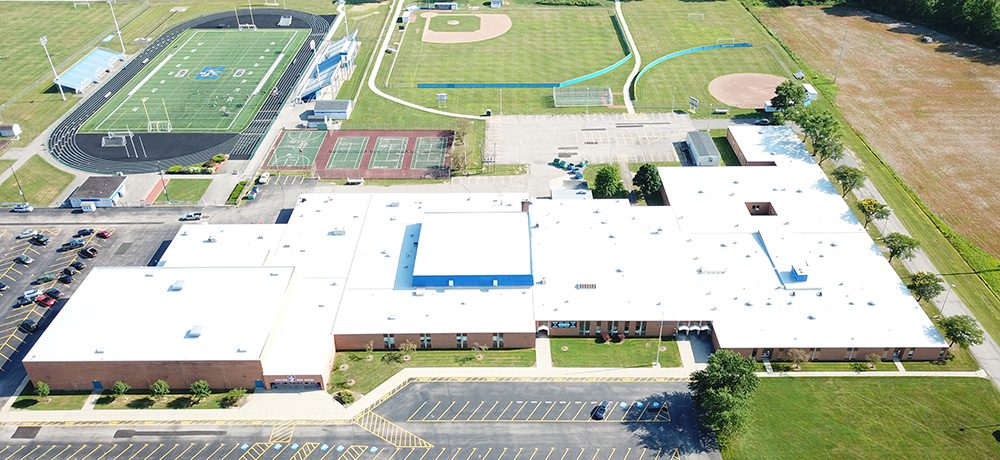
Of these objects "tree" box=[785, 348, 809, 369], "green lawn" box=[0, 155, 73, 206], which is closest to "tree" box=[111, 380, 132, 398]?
"green lawn" box=[0, 155, 73, 206]

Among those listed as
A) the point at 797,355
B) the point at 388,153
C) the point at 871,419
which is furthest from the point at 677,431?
the point at 388,153

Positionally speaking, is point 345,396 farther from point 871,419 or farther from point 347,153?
point 347,153

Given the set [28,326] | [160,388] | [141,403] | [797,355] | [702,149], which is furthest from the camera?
[702,149]

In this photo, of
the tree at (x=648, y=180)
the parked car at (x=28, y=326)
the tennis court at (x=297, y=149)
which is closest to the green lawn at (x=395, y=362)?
the tree at (x=648, y=180)

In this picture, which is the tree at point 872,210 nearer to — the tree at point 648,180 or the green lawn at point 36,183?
the tree at point 648,180

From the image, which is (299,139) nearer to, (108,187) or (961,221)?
(108,187)

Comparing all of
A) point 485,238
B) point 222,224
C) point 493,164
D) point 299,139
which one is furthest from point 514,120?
point 222,224
